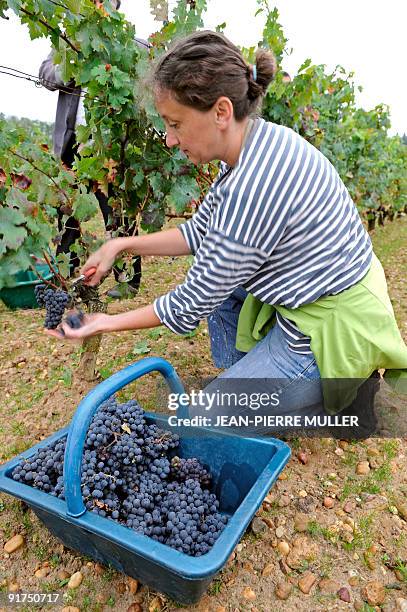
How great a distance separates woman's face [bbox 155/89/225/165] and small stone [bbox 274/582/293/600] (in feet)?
4.89

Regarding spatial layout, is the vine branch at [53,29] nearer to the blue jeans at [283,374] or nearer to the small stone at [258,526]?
the blue jeans at [283,374]

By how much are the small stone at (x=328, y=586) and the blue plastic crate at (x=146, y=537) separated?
391mm

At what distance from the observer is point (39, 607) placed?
166 centimetres

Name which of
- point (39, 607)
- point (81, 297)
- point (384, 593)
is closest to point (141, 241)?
point (81, 297)

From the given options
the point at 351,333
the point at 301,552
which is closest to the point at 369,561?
the point at 301,552

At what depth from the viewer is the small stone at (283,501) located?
204 cm

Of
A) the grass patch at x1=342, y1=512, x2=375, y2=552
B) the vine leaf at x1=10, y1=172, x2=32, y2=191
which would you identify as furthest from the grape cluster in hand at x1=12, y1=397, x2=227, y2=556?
the vine leaf at x1=10, y1=172, x2=32, y2=191

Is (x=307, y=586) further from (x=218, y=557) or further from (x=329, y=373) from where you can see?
(x=329, y=373)

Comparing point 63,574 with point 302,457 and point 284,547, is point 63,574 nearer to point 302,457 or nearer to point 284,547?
point 284,547

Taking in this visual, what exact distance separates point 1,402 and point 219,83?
2138mm

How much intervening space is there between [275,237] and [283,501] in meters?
1.12

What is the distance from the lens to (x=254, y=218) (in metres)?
1.60

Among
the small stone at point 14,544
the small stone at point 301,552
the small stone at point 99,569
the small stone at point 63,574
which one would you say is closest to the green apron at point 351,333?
the small stone at point 301,552

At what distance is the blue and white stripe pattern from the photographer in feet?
5.26
